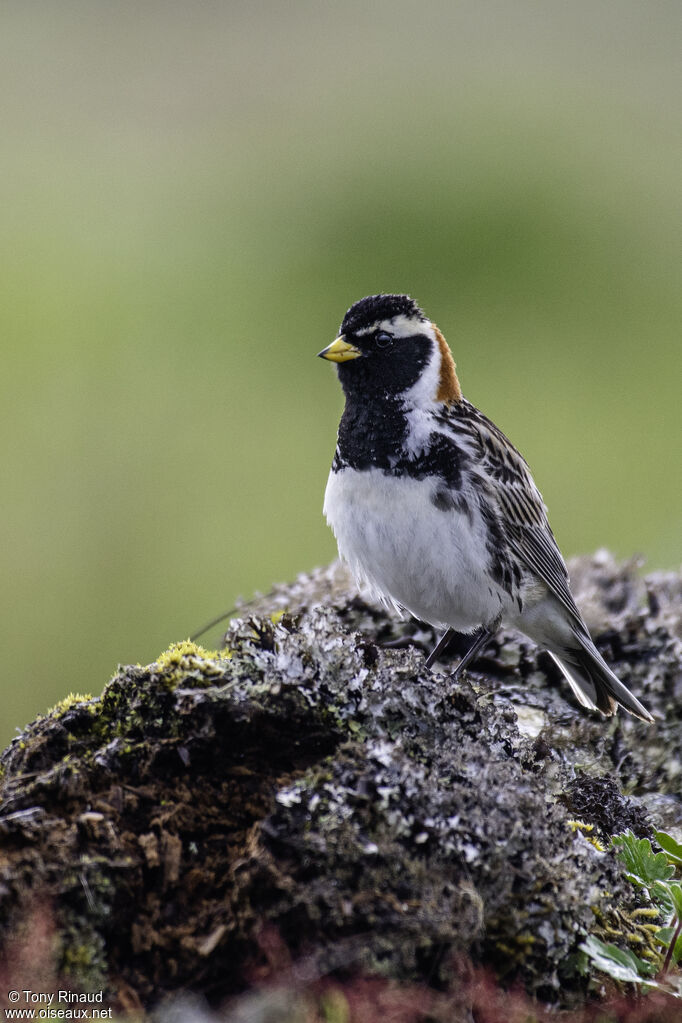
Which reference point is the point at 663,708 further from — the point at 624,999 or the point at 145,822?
the point at 145,822

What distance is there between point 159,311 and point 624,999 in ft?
51.6

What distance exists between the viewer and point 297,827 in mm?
3139

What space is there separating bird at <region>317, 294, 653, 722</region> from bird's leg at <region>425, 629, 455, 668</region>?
0.03ft

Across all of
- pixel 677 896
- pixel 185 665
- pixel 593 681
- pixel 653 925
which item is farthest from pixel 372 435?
pixel 677 896

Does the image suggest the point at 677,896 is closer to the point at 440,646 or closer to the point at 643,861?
the point at 643,861

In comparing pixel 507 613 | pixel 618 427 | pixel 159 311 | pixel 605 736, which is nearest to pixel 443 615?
pixel 507 613

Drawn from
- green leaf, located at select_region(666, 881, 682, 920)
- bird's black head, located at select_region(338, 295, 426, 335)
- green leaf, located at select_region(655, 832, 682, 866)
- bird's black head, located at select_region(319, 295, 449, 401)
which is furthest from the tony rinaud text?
bird's black head, located at select_region(338, 295, 426, 335)

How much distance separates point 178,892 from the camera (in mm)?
3152

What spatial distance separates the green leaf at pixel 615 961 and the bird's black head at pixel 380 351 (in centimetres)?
298

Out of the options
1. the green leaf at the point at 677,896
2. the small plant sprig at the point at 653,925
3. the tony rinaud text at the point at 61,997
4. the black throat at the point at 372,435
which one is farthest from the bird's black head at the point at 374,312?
the tony rinaud text at the point at 61,997

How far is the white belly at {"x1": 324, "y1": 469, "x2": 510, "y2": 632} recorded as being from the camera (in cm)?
524

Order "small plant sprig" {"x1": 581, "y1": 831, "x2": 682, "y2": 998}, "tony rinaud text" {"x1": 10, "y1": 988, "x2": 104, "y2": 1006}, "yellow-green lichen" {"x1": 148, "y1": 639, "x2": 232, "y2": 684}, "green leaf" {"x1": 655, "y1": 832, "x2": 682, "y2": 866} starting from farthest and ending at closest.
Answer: "yellow-green lichen" {"x1": 148, "y1": 639, "x2": 232, "y2": 684} → "green leaf" {"x1": 655, "y1": 832, "x2": 682, "y2": 866} → "small plant sprig" {"x1": 581, "y1": 831, "x2": 682, "y2": 998} → "tony rinaud text" {"x1": 10, "y1": 988, "x2": 104, "y2": 1006}

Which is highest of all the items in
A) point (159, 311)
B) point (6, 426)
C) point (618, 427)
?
point (159, 311)

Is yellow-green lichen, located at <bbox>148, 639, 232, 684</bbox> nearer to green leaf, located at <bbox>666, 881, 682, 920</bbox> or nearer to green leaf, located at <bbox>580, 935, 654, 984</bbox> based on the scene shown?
green leaf, located at <bbox>580, 935, 654, 984</bbox>
